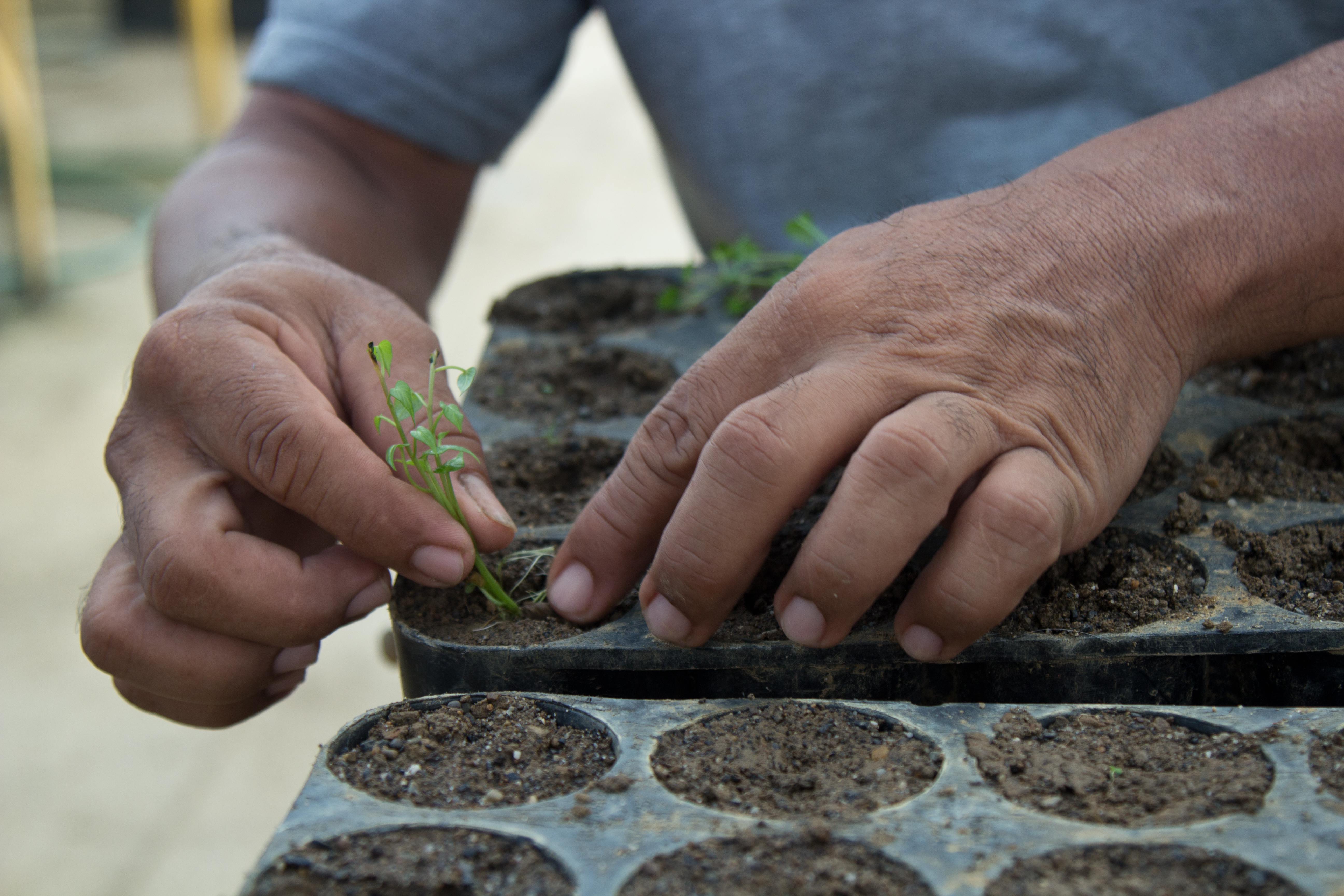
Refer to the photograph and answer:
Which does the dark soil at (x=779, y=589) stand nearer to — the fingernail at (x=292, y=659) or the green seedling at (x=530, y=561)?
the green seedling at (x=530, y=561)

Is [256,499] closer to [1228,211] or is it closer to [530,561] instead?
[530,561]

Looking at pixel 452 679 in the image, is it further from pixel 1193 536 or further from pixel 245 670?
pixel 1193 536

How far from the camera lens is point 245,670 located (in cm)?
100

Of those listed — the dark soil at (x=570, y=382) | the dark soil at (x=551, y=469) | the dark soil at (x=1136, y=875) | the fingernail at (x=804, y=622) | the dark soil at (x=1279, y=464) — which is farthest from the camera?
the dark soil at (x=570, y=382)

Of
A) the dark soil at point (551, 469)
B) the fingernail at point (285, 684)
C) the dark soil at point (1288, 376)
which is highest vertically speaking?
the dark soil at point (1288, 376)

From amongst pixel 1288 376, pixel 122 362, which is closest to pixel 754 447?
pixel 1288 376

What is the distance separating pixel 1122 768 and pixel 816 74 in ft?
4.17

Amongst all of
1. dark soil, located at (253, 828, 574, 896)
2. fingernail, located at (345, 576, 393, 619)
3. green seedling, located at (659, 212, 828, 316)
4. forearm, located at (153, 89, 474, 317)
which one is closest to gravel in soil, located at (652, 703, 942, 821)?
dark soil, located at (253, 828, 574, 896)

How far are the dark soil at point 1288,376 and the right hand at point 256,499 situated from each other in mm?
A: 841

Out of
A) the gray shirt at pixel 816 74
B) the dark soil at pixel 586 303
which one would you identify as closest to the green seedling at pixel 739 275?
the dark soil at pixel 586 303

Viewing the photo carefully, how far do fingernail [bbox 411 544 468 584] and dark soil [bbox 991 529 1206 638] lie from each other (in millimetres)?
429

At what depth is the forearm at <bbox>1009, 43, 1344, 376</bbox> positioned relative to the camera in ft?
3.09

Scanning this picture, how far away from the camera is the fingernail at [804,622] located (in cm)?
79

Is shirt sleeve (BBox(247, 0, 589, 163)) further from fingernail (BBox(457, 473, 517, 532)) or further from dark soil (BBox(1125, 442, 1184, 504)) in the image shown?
dark soil (BBox(1125, 442, 1184, 504))
